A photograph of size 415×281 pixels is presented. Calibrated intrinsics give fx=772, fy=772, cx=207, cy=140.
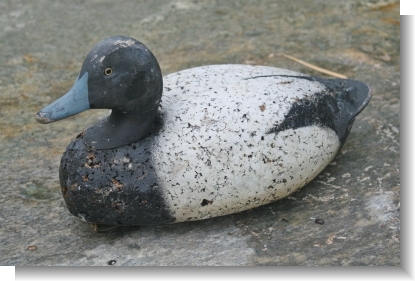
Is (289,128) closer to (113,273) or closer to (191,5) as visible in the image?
(113,273)

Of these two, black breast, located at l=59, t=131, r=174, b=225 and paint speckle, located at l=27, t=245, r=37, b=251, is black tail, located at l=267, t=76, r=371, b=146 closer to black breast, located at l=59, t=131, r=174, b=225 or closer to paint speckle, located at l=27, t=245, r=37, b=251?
black breast, located at l=59, t=131, r=174, b=225

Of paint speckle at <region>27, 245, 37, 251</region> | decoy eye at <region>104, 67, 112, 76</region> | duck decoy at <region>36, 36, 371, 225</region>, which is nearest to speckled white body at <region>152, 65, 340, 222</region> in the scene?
duck decoy at <region>36, 36, 371, 225</region>

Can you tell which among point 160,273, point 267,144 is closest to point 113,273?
point 160,273

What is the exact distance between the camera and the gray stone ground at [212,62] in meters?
3.00

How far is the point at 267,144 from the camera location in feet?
9.92

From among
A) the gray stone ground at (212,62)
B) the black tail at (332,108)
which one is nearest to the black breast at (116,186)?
the gray stone ground at (212,62)

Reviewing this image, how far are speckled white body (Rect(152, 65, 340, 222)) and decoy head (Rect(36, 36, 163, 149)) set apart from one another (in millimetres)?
126

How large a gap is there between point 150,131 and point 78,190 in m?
0.36

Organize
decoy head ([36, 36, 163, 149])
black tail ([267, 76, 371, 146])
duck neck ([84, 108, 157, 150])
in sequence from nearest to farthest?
decoy head ([36, 36, 163, 149]), duck neck ([84, 108, 157, 150]), black tail ([267, 76, 371, 146])

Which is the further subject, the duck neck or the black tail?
the black tail

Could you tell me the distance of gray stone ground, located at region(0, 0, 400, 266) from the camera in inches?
118

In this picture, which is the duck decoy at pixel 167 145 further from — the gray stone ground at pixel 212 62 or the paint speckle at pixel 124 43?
the gray stone ground at pixel 212 62

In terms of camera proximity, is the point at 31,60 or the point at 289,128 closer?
the point at 289,128

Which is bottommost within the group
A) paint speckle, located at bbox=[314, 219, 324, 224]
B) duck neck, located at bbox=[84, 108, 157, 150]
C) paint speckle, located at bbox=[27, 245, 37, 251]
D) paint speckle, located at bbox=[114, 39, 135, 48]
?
paint speckle, located at bbox=[314, 219, 324, 224]
